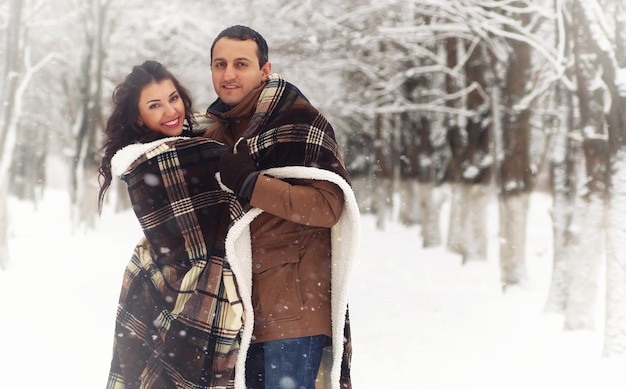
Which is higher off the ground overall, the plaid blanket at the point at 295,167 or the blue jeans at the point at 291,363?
the plaid blanket at the point at 295,167

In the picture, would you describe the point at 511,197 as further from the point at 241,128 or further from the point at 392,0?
the point at 241,128

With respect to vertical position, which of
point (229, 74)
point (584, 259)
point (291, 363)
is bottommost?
point (584, 259)

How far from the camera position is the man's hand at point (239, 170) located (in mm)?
2510

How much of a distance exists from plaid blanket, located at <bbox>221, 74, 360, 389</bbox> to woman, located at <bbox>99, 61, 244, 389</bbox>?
74 mm

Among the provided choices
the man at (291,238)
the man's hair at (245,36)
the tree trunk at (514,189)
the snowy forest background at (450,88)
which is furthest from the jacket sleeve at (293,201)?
the tree trunk at (514,189)

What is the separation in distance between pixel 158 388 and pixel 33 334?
5.79m

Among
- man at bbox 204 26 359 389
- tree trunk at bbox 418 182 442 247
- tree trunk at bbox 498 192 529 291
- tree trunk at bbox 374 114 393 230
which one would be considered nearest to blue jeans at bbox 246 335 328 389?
man at bbox 204 26 359 389

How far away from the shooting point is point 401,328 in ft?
28.0

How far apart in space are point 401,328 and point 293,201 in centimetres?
641

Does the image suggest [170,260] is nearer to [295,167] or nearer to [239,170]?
[239,170]

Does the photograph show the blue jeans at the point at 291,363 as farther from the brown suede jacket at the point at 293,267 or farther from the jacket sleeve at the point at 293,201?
the jacket sleeve at the point at 293,201

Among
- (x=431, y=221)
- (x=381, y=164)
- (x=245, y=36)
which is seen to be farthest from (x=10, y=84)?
(x=381, y=164)

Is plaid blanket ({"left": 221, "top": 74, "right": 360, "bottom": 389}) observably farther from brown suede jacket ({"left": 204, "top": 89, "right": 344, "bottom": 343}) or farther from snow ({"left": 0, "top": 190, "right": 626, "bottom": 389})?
snow ({"left": 0, "top": 190, "right": 626, "bottom": 389})

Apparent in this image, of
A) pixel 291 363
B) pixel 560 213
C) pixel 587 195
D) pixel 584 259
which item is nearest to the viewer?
pixel 291 363
